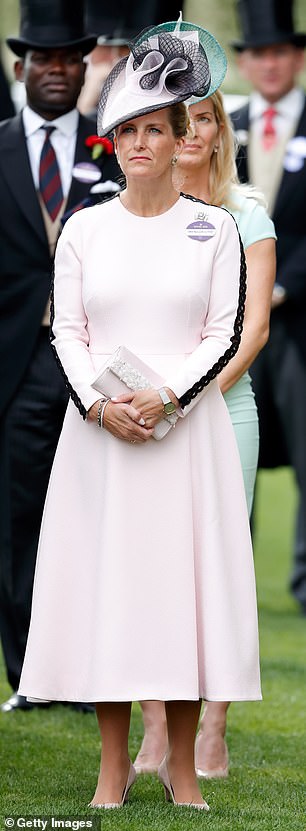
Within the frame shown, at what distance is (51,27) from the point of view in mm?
7500

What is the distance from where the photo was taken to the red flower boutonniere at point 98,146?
721 centimetres

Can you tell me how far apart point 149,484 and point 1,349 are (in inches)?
86.1

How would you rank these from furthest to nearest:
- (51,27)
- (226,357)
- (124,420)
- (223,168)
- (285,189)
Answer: (285,189), (51,27), (223,168), (226,357), (124,420)

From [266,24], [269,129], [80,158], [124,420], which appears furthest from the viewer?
[266,24]

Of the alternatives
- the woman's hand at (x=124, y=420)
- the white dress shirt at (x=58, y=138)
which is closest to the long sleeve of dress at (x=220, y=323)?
the woman's hand at (x=124, y=420)

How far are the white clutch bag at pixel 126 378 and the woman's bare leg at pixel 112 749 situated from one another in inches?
32.2

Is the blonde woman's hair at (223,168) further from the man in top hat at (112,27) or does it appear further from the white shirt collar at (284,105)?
the white shirt collar at (284,105)

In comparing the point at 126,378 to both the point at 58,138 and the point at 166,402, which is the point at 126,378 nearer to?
the point at 166,402

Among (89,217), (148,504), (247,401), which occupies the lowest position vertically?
(247,401)

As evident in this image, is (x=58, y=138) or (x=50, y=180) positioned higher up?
(x=58, y=138)

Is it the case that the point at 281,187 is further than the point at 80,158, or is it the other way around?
the point at 281,187

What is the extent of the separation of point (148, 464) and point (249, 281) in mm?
1158

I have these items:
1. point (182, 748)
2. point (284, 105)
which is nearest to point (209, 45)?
point (182, 748)

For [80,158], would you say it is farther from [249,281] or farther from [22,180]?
[249,281]
